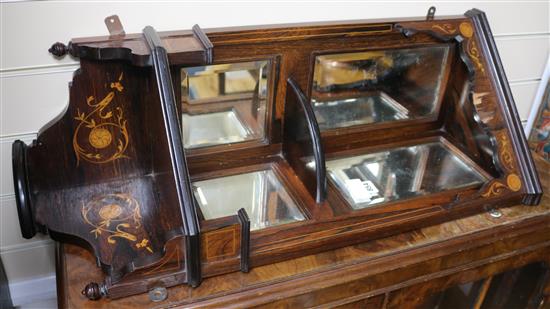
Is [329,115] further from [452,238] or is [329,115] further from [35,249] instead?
[35,249]

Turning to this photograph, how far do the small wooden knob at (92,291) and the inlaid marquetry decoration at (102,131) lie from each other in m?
0.33

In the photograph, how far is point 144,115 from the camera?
120 cm

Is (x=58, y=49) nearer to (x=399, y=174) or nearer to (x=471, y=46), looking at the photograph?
(x=399, y=174)

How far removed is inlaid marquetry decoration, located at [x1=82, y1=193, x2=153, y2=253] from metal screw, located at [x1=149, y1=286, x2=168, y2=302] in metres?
0.10

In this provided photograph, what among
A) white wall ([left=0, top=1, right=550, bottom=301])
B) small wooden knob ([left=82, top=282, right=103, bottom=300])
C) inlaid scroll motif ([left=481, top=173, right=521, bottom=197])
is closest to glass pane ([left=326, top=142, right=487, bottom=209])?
inlaid scroll motif ([left=481, top=173, right=521, bottom=197])

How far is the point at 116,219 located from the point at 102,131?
202 mm

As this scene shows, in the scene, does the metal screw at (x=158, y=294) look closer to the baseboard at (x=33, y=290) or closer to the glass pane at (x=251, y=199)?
the glass pane at (x=251, y=199)

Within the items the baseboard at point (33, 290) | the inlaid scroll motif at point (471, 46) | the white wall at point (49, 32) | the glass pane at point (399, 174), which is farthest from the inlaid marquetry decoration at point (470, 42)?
the baseboard at point (33, 290)

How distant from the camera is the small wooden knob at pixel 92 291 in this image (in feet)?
3.22

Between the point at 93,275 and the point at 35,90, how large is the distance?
0.48 meters

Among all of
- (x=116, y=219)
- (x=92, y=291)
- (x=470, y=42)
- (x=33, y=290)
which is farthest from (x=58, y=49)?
(x=470, y=42)

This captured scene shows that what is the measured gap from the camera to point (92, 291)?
0.98m

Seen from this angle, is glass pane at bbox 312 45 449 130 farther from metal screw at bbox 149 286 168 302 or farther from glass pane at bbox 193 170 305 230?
metal screw at bbox 149 286 168 302

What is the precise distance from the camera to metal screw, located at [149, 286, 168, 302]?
3.31ft
